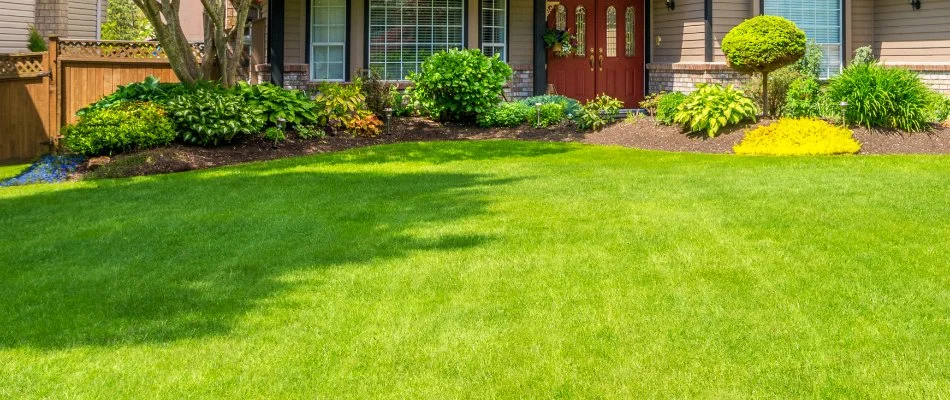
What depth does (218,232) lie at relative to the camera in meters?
8.38

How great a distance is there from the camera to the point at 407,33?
1919 cm

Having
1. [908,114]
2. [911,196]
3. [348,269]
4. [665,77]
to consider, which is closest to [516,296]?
[348,269]

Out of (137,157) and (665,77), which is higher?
(665,77)

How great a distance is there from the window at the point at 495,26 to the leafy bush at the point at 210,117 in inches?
249

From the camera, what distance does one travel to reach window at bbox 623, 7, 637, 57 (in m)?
20.4

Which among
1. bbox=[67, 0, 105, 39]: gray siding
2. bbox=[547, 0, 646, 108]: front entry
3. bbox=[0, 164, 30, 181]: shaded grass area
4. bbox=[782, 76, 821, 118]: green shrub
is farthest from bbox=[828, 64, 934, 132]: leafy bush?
bbox=[67, 0, 105, 39]: gray siding

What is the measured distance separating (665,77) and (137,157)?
10.8 m

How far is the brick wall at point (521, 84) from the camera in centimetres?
1973

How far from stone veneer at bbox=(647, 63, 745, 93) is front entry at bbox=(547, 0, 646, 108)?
50 cm

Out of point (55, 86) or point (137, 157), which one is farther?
point (55, 86)

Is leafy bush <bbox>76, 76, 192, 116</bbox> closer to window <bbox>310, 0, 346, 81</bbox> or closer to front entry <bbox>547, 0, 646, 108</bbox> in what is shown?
window <bbox>310, 0, 346, 81</bbox>

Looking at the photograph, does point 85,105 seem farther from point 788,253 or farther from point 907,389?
point 907,389

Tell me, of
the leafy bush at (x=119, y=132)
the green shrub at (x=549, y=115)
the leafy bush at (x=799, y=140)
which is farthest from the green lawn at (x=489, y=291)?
the green shrub at (x=549, y=115)

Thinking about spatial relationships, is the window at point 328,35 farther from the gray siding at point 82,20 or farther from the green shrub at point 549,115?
the gray siding at point 82,20
